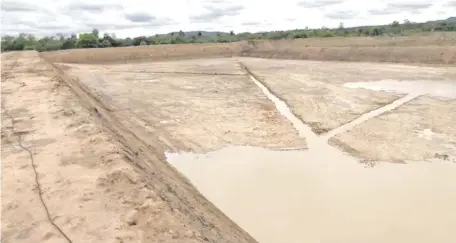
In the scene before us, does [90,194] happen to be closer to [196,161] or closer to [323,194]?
[323,194]

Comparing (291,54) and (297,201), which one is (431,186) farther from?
(291,54)

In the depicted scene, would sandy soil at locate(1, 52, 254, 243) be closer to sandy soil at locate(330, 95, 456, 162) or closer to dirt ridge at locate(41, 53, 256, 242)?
dirt ridge at locate(41, 53, 256, 242)

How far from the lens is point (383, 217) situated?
7383 mm

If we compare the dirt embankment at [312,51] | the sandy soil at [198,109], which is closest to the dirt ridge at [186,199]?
the sandy soil at [198,109]

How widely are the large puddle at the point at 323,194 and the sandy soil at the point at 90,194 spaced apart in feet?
2.21

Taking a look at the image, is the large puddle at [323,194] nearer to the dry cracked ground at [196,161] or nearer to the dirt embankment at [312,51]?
the dry cracked ground at [196,161]

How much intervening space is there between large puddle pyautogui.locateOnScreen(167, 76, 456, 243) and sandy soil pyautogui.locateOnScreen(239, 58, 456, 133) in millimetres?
3195

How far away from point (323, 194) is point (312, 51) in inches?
1222

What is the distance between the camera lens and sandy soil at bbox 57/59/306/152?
12.4 m

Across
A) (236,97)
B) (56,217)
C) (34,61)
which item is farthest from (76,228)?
(34,61)

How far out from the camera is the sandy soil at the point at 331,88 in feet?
49.2

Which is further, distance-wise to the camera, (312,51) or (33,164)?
(312,51)

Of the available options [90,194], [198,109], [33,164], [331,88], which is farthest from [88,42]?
[90,194]

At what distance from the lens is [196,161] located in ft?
35.4
